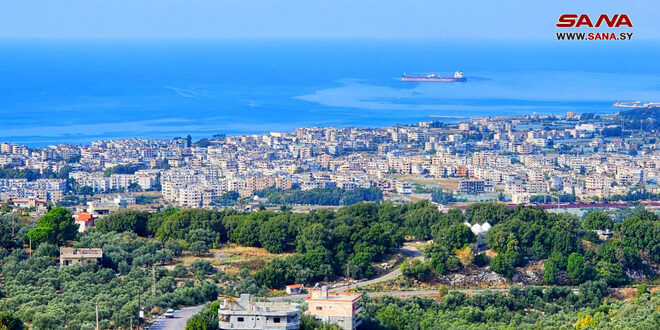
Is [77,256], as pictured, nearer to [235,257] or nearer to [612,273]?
[235,257]

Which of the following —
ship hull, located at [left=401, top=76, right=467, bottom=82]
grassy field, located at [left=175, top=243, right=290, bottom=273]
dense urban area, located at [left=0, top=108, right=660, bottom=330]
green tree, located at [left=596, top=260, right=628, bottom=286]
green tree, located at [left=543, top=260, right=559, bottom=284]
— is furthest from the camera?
ship hull, located at [left=401, top=76, right=467, bottom=82]

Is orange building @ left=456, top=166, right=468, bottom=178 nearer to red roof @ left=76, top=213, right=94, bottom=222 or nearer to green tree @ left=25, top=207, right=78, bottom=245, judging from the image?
red roof @ left=76, top=213, right=94, bottom=222

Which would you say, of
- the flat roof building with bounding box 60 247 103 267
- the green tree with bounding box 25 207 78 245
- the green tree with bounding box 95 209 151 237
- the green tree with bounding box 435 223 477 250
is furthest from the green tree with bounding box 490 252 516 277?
the green tree with bounding box 25 207 78 245

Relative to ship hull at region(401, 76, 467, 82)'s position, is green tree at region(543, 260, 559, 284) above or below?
below

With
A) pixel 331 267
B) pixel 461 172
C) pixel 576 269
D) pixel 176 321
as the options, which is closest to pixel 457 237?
pixel 576 269

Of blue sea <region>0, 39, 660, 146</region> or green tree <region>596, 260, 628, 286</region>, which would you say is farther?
blue sea <region>0, 39, 660, 146</region>

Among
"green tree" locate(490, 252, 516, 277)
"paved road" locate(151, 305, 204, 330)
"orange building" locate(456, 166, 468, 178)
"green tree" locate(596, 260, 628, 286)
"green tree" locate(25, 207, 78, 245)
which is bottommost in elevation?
"paved road" locate(151, 305, 204, 330)

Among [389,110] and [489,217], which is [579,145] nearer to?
[389,110]
